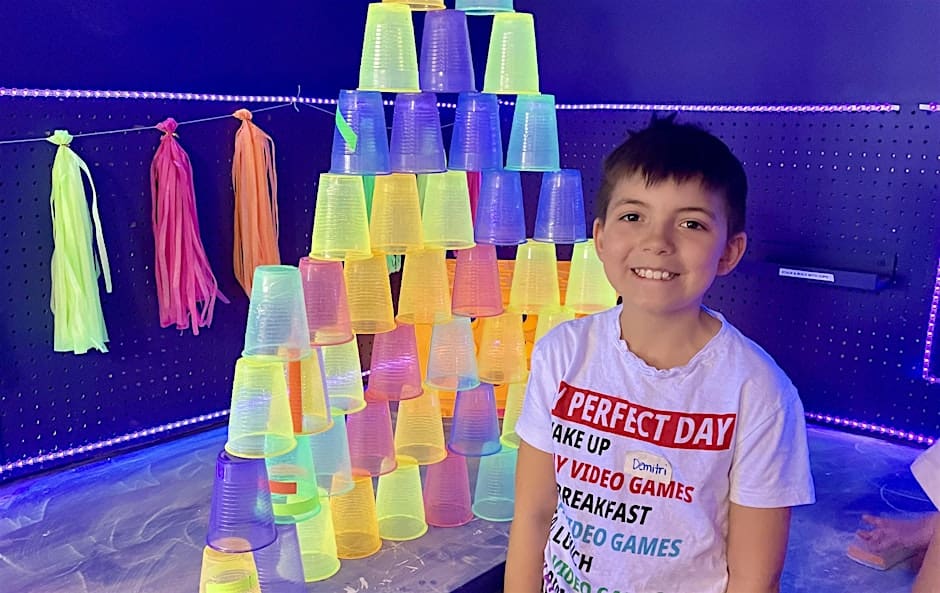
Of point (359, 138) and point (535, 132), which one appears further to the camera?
point (535, 132)

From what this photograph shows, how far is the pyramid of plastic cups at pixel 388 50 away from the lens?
194 cm

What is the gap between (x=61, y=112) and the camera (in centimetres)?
218

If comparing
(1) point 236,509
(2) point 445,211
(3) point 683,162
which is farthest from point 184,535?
(3) point 683,162

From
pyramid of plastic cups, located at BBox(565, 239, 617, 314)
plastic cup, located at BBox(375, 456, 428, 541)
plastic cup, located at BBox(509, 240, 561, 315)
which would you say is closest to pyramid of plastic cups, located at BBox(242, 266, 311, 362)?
plastic cup, located at BBox(375, 456, 428, 541)

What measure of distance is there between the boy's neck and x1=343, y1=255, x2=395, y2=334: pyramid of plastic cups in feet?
2.96

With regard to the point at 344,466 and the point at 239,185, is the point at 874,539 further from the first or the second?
the point at 239,185

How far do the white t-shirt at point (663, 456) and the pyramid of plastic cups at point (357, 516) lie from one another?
35.7 inches

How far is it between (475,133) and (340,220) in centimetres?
41

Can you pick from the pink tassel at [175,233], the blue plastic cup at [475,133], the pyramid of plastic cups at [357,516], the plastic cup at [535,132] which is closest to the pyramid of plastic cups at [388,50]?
the blue plastic cup at [475,133]

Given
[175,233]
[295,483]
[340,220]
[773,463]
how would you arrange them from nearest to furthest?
[773,463] < [295,483] < [340,220] < [175,233]

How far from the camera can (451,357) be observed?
2111mm

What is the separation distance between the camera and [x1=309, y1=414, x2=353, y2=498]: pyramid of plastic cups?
1.91 meters

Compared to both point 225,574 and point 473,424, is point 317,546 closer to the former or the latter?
point 225,574

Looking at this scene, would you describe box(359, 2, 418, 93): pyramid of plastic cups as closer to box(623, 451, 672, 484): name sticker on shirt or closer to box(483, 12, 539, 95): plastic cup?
box(483, 12, 539, 95): plastic cup
